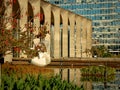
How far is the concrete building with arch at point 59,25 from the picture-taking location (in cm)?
5400

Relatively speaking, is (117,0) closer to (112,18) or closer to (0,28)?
(112,18)

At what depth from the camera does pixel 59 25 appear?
67.0 m

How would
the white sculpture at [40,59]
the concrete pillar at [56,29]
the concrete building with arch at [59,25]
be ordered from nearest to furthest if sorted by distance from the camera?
1. the white sculpture at [40,59]
2. the concrete building with arch at [59,25]
3. the concrete pillar at [56,29]

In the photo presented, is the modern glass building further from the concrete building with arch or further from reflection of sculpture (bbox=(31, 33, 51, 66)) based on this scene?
reflection of sculpture (bbox=(31, 33, 51, 66))

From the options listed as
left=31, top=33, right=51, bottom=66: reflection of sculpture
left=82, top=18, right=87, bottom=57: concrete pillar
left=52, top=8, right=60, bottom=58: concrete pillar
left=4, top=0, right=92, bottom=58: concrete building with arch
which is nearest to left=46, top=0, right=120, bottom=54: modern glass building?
left=4, top=0, right=92, bottom=58: concrete building with arch

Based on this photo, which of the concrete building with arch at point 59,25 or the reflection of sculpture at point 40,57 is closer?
the reflection of sculpture at point 40,57

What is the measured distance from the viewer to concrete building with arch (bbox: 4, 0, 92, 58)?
54003 mm

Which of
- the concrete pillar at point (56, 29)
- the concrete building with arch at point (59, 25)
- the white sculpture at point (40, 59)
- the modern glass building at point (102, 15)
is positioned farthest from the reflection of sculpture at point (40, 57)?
the modern glass building at point (102, 15)

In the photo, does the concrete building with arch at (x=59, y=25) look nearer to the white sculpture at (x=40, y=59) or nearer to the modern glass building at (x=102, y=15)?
the white sculpture at (x=40, y=59)

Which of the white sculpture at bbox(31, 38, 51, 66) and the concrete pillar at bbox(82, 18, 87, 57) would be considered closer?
the white sculpture at bbox(31, 38, 51, 66)

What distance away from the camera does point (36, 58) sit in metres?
10.9

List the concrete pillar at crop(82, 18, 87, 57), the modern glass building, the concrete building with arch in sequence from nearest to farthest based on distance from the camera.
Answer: the concrete building with arch
the concrete pillar at crop(82, 18, 87, 57)
the modern glass building

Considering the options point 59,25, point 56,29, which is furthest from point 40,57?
point 59,25

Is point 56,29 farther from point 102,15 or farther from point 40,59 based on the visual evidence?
point 102,15
